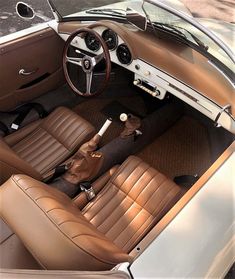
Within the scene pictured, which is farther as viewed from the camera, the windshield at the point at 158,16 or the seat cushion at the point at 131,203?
the windshield at the point at 158,16

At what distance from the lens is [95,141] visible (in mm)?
2441

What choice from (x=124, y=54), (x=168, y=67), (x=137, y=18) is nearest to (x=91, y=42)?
(x=124, y=54)

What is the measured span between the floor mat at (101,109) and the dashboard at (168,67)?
66 centimetres

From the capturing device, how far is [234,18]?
15.9ft

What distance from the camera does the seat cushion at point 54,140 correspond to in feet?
8.48

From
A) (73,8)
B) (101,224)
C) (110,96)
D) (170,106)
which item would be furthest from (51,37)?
(101,224)

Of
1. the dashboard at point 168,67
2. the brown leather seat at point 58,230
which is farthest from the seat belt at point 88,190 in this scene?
the dashboard at point 168,67

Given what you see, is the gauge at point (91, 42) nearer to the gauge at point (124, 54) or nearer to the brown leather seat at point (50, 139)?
the gauge at point (124, 54)

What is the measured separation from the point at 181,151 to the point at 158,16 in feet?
3.96

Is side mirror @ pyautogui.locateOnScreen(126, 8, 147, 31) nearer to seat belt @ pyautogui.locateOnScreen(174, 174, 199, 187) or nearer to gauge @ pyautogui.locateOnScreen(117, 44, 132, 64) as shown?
gauge @ pyautogui.locateOnScreen(117, 44, 132, 64)

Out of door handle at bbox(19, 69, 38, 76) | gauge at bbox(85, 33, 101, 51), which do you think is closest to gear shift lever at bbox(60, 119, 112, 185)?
gauge at bbox(85, 33, 101, 51)

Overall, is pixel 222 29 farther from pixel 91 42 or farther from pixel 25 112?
pixel 25 112

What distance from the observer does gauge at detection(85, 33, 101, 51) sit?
8.62ft

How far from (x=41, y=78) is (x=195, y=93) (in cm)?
145
